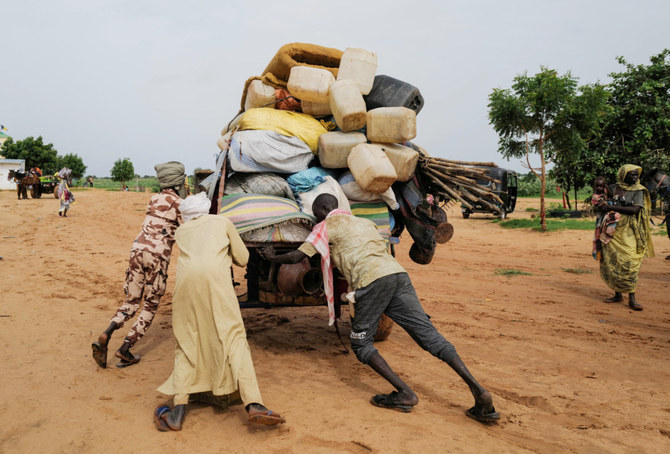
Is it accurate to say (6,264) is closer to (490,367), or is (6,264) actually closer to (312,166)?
(312,166)

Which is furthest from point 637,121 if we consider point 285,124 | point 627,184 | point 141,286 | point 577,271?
point 141,286

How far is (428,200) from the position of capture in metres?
4.44

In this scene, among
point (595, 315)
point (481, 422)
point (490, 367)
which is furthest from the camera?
point (595, 315)

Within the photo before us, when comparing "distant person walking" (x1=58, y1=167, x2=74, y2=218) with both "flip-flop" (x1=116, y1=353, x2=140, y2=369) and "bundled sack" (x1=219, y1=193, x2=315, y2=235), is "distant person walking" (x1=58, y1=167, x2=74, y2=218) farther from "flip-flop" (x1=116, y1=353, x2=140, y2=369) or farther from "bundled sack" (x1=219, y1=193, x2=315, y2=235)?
"bundled sack" (x1=219, y1=193, x2=315, y2=235)

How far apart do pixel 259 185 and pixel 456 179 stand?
1995 mm

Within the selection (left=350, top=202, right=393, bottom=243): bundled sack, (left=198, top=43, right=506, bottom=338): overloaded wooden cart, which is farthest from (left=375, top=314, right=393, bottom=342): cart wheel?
→ (left=350, top=202, right=393, bottom=243): bundled sack

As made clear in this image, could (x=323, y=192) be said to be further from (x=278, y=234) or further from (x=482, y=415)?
(x=482, y=415)

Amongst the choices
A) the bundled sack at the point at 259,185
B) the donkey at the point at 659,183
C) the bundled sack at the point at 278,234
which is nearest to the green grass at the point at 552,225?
the donkey at the point at 659,183

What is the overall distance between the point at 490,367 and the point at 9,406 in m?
3.92

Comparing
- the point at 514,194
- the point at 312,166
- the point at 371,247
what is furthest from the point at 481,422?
the point at 514,194

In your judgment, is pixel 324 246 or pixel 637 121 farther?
pixel 637 121

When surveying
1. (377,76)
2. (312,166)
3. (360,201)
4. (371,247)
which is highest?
(377,76)

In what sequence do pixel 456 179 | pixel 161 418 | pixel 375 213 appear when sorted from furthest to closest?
pixel 456 179
pixel 375 213
pixel 161 418

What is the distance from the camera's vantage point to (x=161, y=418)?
2.94 m
